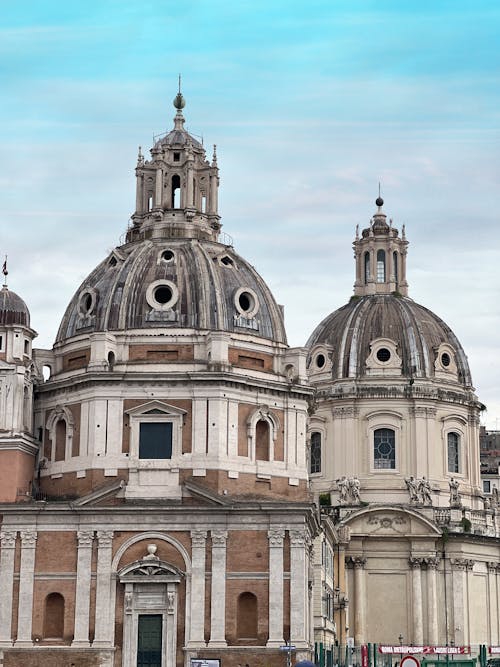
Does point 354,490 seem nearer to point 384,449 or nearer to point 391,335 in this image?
point 384,449

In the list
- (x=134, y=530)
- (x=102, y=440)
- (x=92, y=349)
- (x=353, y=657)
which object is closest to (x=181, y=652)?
(x=134, y=530)

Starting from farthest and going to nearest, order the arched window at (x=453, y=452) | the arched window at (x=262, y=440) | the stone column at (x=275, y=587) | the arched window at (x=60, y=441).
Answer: the arched window at (x=453, y=452) → the arched window at (x=60, y=441) → the arched window at (x=262, y=440) → the stone column at (x=275, y=587)

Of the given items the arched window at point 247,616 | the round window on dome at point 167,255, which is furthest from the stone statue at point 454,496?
the arched window at point 247,616

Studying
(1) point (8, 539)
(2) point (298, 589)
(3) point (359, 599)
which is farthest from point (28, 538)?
(3) point (359, 599)

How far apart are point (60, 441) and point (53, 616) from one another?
9785mm

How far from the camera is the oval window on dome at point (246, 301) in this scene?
76.4 meters

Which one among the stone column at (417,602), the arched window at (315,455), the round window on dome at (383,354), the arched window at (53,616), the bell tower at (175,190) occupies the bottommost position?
the arched window at (53,616)

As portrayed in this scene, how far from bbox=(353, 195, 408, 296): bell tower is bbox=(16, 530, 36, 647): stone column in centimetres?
4514

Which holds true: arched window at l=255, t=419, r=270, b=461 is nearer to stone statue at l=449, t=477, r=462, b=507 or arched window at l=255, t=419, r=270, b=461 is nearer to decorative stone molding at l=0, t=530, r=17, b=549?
decorative stone molding at l=0, t=530, r=17, b=549

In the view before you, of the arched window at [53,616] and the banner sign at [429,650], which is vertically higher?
the arched window at [53,616]

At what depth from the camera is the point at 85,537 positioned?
2724 inches

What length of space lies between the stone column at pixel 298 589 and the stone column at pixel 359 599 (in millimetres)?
25786

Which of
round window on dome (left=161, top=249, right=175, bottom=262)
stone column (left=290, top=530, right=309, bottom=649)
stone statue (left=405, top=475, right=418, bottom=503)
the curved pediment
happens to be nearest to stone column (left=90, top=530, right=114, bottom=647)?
stone column (left=290, top=530, right=309, bottom=649)

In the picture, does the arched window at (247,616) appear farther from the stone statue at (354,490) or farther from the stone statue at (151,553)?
the stone statue at (354,490)
